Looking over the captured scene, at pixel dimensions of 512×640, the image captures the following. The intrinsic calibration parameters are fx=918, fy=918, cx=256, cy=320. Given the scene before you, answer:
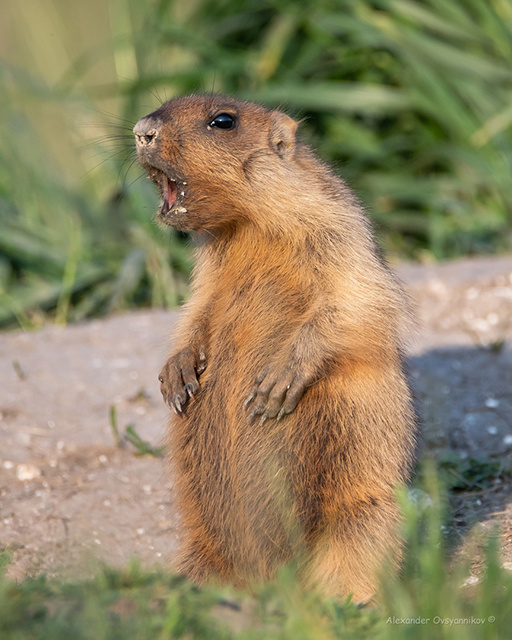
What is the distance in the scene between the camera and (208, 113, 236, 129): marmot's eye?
3.15m

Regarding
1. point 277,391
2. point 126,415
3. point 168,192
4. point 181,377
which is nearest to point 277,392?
point 277,391

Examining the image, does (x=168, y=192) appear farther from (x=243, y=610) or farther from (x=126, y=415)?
(x=126, y=415)

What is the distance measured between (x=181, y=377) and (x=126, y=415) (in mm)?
1475

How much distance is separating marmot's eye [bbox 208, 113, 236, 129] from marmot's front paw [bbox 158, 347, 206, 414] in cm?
78

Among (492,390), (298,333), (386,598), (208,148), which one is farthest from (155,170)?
(492,390)

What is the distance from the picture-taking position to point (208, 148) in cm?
308

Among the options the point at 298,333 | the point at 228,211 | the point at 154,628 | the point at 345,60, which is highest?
the point at 345,60

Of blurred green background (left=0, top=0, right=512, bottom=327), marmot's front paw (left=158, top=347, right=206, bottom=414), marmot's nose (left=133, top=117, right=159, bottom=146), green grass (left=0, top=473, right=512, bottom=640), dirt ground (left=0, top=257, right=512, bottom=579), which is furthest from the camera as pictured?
blurred green background (left=0, top=0, right=512, bottom=327)

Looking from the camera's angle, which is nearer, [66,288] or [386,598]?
[386,598]

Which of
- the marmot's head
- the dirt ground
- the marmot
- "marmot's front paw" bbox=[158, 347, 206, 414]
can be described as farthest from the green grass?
the marmot's head

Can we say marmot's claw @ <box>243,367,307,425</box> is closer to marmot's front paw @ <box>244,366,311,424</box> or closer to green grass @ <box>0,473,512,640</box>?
marmot's front paw @ <box>244,366,311,424</box>

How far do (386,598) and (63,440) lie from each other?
2.55 m

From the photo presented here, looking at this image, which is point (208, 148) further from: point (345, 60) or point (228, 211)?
point (345, 60)

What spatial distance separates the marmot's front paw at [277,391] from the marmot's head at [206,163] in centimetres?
56
